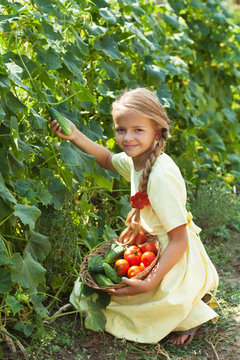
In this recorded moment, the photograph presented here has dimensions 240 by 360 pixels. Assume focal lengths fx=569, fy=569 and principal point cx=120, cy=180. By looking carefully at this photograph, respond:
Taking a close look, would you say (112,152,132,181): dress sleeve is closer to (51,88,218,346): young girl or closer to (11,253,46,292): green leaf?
(51,88,218,346): young girl

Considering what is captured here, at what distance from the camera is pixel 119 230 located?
3441 mm

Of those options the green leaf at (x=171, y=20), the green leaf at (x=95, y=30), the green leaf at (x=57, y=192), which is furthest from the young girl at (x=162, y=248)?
the green leaf at (x=171, y=20)

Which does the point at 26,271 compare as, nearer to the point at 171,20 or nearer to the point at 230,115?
the point at 171,20

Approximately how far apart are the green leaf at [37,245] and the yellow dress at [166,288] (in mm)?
441

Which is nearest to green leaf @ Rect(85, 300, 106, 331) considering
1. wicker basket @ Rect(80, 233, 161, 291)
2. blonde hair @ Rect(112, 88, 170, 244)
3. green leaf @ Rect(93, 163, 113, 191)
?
wicker basket @ Rect(80, 233, 161, 291)

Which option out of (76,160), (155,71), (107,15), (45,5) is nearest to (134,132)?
(76,160)

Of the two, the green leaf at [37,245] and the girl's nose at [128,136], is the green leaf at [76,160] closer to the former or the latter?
the girl's nose at [128,136]

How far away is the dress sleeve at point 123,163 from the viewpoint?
2842 mm

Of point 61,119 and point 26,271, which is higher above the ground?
point 61,119

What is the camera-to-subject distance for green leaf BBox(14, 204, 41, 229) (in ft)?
7.13

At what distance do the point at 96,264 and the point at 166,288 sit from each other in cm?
34

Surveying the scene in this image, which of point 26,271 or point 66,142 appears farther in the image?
point 66,142

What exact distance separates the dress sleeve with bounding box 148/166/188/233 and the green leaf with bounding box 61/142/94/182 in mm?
317

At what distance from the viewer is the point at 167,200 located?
249 centimetres
